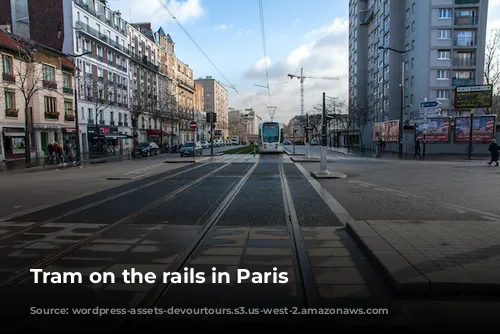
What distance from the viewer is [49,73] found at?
36.9 metres

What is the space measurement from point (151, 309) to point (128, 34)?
6256 centimetres

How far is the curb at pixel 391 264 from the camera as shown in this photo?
385cm

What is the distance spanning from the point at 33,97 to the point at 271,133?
2386cm

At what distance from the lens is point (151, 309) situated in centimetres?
356

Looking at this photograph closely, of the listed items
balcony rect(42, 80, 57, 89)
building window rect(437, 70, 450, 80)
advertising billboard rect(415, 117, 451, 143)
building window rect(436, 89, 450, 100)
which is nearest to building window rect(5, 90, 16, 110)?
balcony rect(42, 80, 57, 89)

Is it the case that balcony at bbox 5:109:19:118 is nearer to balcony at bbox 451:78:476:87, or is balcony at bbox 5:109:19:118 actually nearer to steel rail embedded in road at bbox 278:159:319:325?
steel rail embedded in road at bbox 278:159:319:325

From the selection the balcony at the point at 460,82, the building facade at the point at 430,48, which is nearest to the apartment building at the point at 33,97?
the building facade at the point at 430,48

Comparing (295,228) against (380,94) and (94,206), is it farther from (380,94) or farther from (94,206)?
(380,94)

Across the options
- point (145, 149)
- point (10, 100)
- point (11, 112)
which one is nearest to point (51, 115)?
point (10, 100)

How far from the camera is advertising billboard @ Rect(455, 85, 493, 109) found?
29.2 m

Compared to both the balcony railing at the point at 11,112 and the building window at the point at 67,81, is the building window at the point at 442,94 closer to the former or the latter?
the building window at the point at 67,81

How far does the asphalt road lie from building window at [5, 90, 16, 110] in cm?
2909

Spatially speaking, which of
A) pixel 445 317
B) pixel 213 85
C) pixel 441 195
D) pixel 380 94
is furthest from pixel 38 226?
pixel 213 85

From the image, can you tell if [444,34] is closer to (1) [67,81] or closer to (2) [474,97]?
(2) [474,97]
